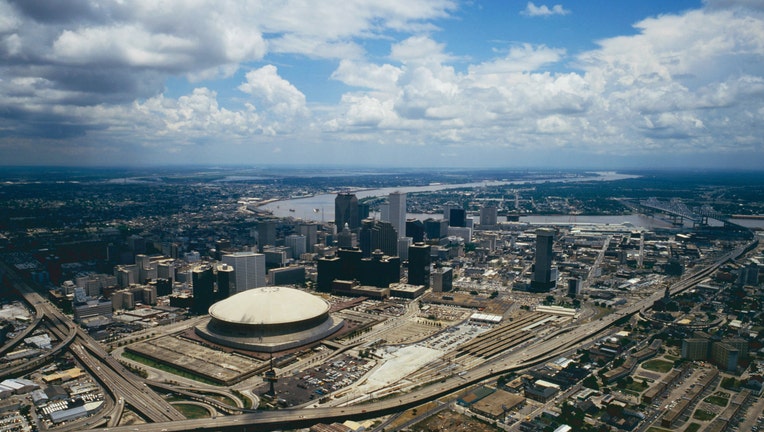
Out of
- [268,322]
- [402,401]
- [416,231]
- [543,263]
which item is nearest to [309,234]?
[416,231]

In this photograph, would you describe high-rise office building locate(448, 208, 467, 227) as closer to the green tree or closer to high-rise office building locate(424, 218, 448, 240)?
high-rise office building locate(424, 218, 448, 240)

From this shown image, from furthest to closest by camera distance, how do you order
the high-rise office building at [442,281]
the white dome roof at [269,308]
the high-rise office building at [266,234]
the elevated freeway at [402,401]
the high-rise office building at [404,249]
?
the high-rise office building at [266,234], the high-rise office building at [404,249], the high-rise office building at [442,281], the white dome roof at [269,308], the elevated freeway at [402,401]

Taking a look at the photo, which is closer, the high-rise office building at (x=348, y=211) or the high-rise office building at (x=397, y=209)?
the high-rise office building at (x=397, y=209)

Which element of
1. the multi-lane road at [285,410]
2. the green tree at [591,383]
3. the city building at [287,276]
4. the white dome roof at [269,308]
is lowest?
the multi-lane road at [285,410]

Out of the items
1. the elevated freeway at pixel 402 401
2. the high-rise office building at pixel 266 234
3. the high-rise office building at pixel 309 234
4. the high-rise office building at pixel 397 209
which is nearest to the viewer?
the elevated freeway at pixel 402 401

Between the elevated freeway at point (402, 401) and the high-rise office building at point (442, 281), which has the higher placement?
the high-rise office building at point (442, 281)

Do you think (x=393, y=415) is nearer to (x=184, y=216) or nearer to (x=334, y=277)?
(x=334, y=277)


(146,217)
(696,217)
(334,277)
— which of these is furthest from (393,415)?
(696,217)

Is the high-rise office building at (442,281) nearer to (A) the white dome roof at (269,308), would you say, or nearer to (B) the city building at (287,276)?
(B) the city building at (287,276)

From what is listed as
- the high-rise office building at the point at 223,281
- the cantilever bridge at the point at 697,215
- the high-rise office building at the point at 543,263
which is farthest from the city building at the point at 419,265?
the cantilever bridge at the point at 697,215
